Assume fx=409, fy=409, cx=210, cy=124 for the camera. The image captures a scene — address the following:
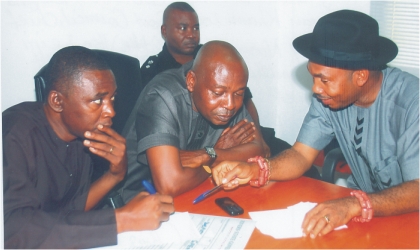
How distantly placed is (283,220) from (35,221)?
805 millimetres

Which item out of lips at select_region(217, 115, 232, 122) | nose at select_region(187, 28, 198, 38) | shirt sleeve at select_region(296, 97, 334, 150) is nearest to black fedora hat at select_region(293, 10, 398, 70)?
shirt sleeve at select_region(296, 97, 334, 150)

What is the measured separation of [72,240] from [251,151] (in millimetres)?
981

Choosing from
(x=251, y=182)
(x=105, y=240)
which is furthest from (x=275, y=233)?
(x=105, y=240)

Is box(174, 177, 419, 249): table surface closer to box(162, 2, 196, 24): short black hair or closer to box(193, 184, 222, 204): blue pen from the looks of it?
box(193, 184, 222, 204): blue pen

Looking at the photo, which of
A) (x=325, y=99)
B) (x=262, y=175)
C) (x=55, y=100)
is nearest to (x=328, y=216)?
(x=262, y=175)

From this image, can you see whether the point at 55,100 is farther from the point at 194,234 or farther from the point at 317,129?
the point at 317,129

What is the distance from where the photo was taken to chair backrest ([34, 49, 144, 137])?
7.13 ft

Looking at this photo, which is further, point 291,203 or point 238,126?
point 238,126

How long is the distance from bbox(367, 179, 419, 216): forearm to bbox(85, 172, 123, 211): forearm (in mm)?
1010

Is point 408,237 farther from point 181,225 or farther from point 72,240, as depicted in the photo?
point 72,240

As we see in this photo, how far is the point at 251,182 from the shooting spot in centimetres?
169

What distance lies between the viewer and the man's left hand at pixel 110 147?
1.55m

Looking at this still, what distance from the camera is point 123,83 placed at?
2215mm

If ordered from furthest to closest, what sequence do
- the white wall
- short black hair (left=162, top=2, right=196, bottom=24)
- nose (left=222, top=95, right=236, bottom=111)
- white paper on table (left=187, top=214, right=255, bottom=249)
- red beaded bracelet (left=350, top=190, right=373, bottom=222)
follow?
short black hair (left=162, top=2, right=196, bottom=24) < the white wall < nose (left=222, top=95, right=236, bottom=111) < red beaded bracelet (left=350, top=190, right=373, bottom=222) < white paper on table (left=187, top=214, right=255, bottom=249)
